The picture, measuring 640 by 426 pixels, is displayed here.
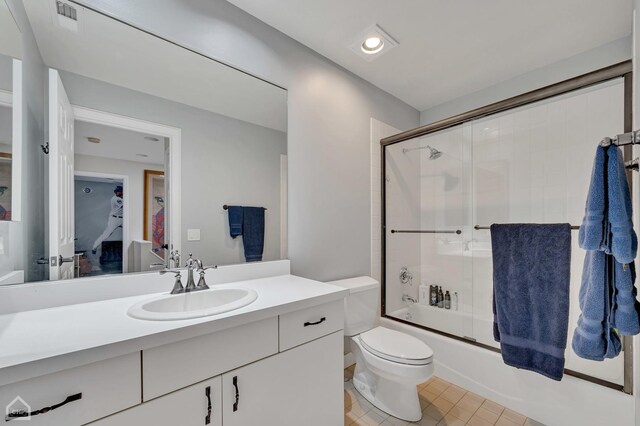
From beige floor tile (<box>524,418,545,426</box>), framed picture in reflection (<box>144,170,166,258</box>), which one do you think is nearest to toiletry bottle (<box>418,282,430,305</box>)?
beige floor tile (<box>524,418,545,426</box>)

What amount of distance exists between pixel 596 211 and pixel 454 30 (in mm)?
1525

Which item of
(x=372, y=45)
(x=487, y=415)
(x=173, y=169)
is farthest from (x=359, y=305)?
(x=372, y=45)

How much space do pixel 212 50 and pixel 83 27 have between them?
0.55 meters

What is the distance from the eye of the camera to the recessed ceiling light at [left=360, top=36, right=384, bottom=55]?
181 cm

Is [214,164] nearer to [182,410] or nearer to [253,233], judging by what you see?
[253,233]

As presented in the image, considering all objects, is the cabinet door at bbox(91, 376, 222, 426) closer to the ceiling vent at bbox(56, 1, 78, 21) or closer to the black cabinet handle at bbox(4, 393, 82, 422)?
the black cabinet handle at bbox(4, 393, 82, 422)

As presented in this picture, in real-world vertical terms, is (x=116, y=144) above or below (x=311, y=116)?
below

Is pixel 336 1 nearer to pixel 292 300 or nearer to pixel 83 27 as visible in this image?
pixel 83 27

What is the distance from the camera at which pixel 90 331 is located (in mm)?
813

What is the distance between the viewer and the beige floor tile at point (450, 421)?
158cm

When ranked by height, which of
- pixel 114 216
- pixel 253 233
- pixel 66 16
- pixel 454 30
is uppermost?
pixel 454 30

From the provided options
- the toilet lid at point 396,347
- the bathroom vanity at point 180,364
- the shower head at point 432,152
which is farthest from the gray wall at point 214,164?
the shower head at point 432,152

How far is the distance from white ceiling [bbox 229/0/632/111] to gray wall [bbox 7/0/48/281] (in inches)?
38.2

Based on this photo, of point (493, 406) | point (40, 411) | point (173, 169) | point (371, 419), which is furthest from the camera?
point (493, 406)
